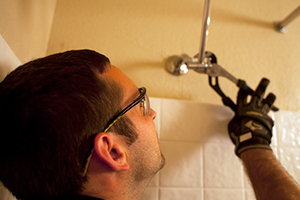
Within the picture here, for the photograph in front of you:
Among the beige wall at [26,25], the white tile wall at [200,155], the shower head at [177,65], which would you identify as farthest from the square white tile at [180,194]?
the beige wall at [26,25]

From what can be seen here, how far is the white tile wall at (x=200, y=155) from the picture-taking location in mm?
873

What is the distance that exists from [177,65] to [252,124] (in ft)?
1.35

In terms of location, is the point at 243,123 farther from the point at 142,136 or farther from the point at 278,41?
the point at 278,41

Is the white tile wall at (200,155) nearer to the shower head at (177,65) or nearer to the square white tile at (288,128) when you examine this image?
the square white tile at (288,128)

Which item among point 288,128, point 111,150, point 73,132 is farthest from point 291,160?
point 73,132

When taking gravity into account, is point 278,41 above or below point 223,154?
above

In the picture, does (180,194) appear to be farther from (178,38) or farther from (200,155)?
(178,38)

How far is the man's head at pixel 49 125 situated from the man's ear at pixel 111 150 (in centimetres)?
1

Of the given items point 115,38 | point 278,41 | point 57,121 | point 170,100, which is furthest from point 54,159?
point 278,41

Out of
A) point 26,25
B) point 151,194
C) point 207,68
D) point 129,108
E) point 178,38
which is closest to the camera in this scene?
point 129,108

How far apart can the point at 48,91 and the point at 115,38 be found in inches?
24.0

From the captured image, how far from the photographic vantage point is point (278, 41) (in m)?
1.23

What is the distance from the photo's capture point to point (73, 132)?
1.56 feet

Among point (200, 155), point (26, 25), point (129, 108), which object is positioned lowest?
point (200, 155)
